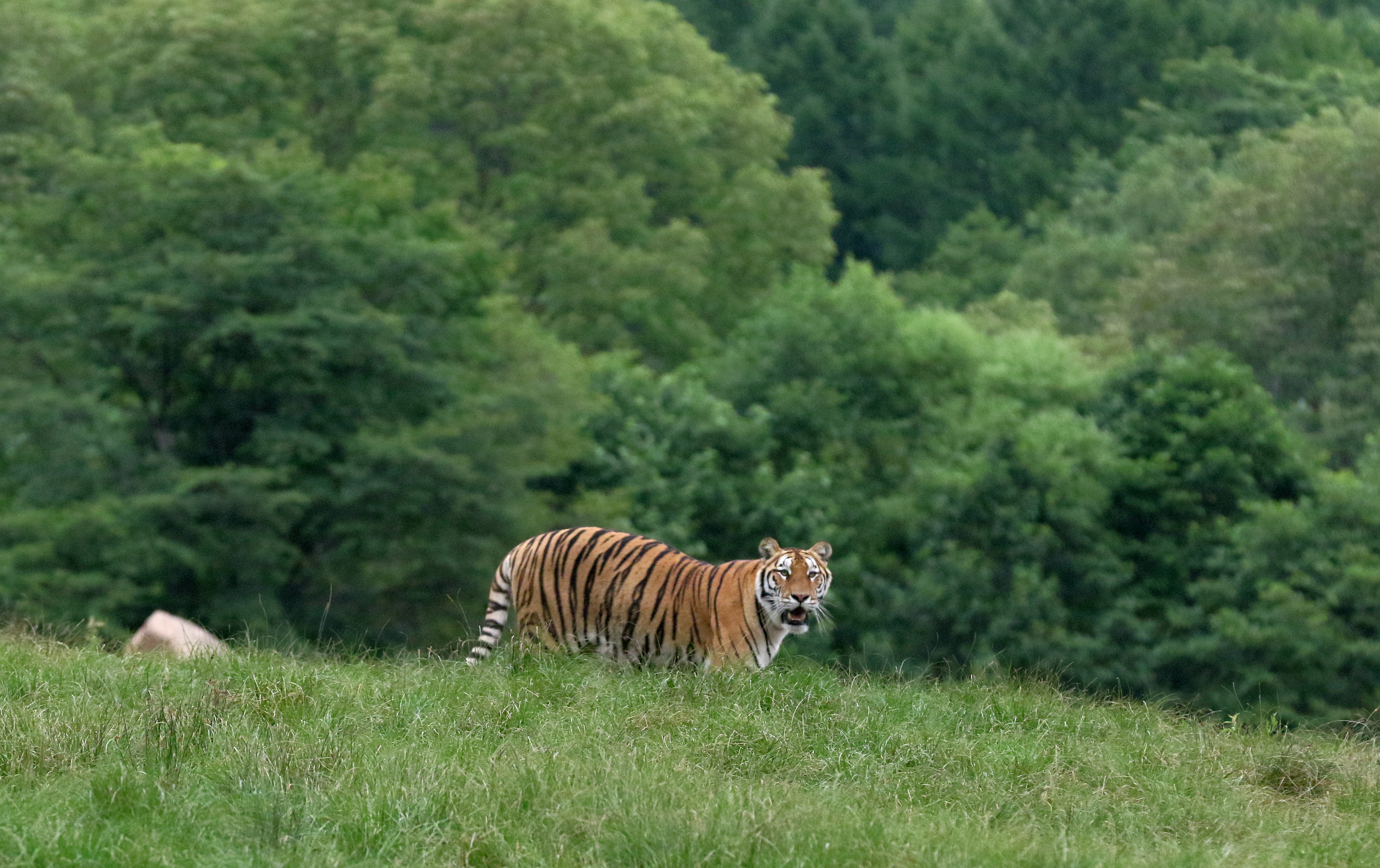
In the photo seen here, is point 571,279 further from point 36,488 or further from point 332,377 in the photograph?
point 36,488

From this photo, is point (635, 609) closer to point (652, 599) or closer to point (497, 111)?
point (652, 599)

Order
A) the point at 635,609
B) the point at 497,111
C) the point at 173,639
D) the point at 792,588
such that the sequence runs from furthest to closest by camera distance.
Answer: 1. the point at 497,111
2. the point at 173,639
3. the point at 635,609
4. the point at 792,588

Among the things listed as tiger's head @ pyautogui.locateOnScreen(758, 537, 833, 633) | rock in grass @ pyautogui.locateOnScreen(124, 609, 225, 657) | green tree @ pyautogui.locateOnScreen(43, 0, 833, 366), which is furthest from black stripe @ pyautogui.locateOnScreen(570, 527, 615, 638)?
green tree @ pyautogui.locateOnScreen(43, 0, 833, 366)

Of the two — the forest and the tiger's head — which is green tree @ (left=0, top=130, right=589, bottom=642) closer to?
the forest

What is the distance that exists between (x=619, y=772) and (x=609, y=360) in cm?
2695

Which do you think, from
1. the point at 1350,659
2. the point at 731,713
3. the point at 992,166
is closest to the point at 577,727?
the point at 731,713

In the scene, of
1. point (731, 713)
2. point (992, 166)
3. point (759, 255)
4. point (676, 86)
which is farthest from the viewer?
point (992, 166)

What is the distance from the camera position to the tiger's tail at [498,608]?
895 centimetres

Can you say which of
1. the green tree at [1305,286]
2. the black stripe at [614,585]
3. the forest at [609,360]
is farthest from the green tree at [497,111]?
the black stripe at [614,585]

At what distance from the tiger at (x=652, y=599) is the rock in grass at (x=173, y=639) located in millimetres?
1468

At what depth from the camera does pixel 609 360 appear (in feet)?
107

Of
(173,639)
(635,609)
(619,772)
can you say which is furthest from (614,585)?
(173,639)

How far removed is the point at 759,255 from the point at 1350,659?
61.6ft

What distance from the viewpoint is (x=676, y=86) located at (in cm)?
3869
